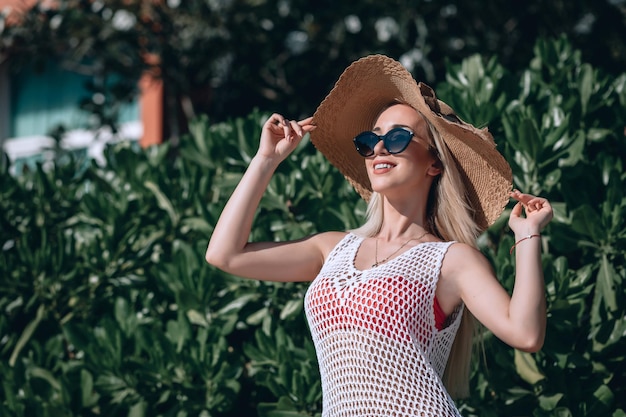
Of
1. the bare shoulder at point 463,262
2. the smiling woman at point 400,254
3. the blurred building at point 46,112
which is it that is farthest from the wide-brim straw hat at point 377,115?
the blurred building at point 46,112

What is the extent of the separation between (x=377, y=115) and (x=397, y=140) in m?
0.36

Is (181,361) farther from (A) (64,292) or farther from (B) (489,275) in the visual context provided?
(B) (489,275)

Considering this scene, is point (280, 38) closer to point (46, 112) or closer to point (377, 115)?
point (46, 112)

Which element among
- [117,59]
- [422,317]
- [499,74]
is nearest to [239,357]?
[422,317]

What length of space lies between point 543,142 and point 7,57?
6.04 meters

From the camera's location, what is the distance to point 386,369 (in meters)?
2.76

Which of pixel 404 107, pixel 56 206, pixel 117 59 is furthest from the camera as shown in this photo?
pixel 117 59

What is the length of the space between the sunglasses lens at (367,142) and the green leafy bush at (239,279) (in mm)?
812

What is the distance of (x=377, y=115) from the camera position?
10.6ft

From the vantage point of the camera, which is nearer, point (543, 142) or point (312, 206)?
A: point (543, 142)

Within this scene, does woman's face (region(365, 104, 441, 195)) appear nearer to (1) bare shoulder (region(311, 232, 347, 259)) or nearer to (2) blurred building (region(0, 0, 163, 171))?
(1) bare shoulder (region(311, 232, 347, 259))

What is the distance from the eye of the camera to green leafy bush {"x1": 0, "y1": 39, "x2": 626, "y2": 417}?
3523 mm

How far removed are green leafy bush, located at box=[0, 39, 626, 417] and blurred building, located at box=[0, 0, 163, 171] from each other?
359cm

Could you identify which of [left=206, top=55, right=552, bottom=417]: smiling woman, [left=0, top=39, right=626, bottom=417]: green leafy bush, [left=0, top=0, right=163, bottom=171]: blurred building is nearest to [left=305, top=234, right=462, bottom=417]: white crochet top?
[left=206, top=55, right=552, bottom=417]: smiling woman
